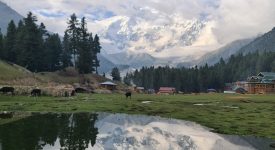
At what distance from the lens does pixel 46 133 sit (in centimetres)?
3825

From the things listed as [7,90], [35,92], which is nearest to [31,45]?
[35,92]

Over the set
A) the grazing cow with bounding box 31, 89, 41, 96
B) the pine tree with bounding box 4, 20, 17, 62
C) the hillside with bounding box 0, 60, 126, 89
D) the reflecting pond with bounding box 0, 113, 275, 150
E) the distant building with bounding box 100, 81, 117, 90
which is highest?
the pine tree with bounding box 4, 20, 17, 62

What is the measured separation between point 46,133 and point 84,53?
14886 centimetres

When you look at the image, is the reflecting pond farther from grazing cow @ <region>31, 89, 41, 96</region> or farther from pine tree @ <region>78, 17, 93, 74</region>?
pine tree @ <region>78, 17, 93, 74</region>

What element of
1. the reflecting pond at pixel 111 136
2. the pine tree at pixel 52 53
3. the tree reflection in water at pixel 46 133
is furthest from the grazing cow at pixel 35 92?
the pine tree at pixel 52 53

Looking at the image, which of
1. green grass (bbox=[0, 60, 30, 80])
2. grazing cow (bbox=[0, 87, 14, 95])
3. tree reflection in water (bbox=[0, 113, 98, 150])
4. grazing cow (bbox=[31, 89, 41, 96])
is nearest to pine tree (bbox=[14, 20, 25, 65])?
green grass (bbox=[0, 60, 30, 80])

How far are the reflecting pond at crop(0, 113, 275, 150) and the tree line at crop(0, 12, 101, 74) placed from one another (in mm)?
104688

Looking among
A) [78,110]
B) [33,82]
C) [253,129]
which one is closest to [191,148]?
[253,129]

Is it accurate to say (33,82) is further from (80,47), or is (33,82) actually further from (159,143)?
(159,143)

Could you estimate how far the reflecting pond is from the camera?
3281 cm

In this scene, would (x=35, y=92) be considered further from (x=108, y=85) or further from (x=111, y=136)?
(x=108, y=85)

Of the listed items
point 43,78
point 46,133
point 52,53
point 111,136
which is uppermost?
point 52,53

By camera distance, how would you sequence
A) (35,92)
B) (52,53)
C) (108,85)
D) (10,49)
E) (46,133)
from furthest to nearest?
(108,85), (52,53), (10,49), (35,92), (46,133)

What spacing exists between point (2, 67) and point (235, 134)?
8633 centimetres
